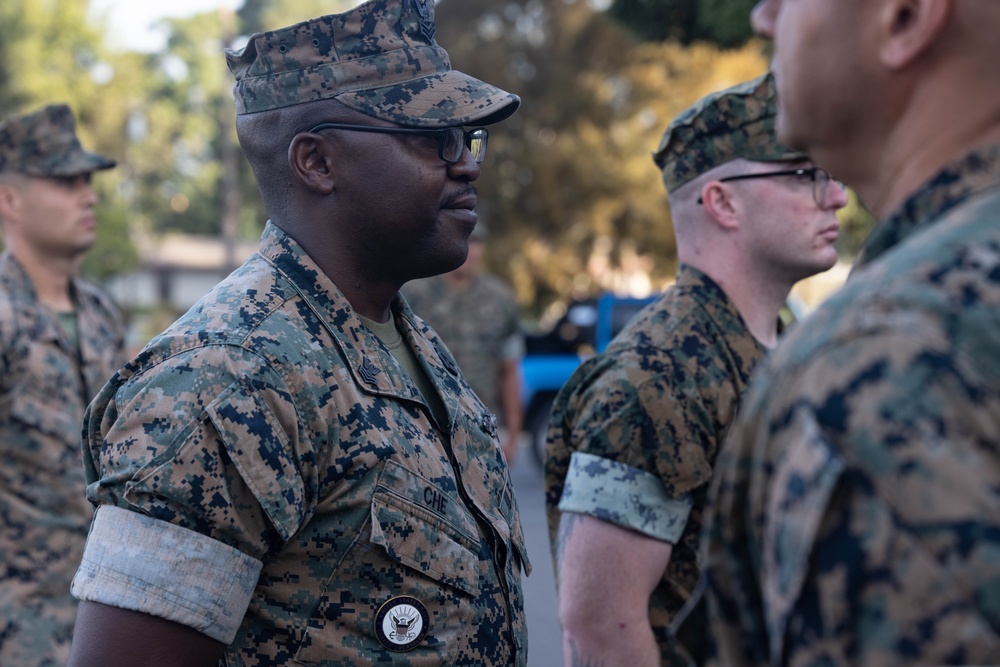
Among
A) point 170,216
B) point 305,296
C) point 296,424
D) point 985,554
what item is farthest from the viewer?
point 170,216

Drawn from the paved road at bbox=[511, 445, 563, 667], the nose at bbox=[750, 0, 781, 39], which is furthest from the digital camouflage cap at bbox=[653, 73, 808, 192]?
the paved road at bbox=[511, 445, 563, 667]

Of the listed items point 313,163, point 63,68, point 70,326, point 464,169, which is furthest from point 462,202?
point 63,68

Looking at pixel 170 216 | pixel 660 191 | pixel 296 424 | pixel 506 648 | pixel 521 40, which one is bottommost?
pixel 506 648

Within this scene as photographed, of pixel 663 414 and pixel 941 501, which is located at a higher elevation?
pixel 663 414

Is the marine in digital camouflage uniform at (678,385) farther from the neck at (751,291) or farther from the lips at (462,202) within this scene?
the lips at (462,202)

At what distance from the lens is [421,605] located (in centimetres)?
216

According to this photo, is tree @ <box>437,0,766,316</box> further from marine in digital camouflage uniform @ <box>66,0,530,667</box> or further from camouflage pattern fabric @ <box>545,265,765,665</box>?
marine in digital camouflage uniform @ <box>66,0,530,667</box>

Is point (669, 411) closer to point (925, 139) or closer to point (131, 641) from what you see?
point (131, 641)

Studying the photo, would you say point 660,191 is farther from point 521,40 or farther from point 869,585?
point 869,585

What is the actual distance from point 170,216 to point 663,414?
2016 inches

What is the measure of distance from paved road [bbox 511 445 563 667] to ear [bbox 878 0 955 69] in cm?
546

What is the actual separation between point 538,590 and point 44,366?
4514mm

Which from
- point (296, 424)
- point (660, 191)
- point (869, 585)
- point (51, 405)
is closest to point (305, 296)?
point (296, 424)

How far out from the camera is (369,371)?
7.52 ft
